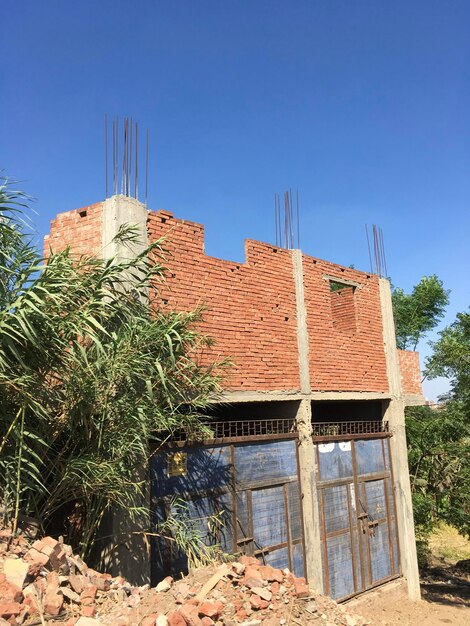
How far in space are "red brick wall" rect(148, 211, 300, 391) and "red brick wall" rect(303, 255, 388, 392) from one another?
0.54 m

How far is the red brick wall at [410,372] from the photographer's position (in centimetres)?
1111

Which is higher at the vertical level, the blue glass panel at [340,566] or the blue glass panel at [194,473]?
the blue glass panel at [194,473]

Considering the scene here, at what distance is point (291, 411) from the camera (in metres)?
8.54

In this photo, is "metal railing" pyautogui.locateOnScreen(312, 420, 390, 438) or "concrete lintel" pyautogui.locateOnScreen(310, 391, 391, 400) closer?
"concrete lintel" pyautogui.locateOnScreen(310, 391, 391, 400)

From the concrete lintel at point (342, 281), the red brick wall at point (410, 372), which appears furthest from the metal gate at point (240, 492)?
the red brick wall at point (410, 372)

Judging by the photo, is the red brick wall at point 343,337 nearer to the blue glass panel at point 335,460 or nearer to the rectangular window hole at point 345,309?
the rectangular window hole at point 345,309

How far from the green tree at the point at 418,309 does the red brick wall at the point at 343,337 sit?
1547cm

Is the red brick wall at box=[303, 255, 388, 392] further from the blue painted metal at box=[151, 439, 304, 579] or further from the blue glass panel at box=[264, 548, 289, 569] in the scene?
the blue glass panel at box=[264, 548, 289, 569]

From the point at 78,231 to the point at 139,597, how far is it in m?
4.38

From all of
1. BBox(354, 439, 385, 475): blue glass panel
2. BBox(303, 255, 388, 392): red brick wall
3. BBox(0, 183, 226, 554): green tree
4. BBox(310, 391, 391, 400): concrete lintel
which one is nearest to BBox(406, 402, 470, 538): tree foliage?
BBox(354, 439, 385, 475): blue glass panel

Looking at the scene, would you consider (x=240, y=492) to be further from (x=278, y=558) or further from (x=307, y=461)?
(x=307, y=461)

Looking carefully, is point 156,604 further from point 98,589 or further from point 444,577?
point 444,577

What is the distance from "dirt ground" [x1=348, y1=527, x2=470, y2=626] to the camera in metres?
9.05

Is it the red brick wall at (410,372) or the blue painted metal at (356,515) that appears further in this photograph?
the red brick wall at (410,372)
